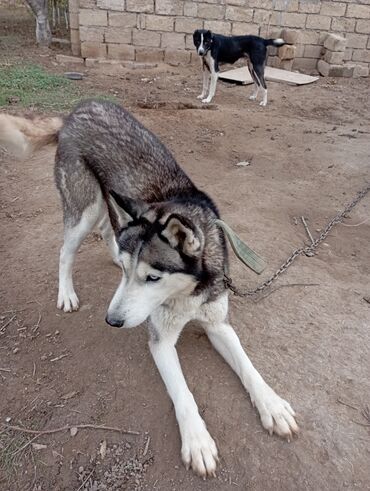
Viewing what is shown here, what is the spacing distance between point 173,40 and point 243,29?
5.51 feet

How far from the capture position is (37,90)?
7.55m

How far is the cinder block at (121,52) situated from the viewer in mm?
10031

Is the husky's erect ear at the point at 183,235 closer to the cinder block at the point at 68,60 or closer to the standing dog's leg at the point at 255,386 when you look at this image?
the standing dog's leg at the point at 255,386

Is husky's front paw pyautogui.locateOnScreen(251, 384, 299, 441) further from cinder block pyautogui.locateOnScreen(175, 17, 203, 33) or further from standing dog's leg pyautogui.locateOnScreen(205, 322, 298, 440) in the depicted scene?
cinder block pyautogui.locateOnScreen(175, 17, 203, 33)

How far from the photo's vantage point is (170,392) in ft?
7.50

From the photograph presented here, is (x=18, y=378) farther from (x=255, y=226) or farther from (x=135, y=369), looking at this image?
(x=255, y=226)

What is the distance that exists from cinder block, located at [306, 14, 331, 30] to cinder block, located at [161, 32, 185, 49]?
10.1ft

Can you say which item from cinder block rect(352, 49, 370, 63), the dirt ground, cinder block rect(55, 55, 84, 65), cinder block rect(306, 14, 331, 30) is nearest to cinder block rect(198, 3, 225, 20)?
cinder block rect(306, 14, 331, 30)

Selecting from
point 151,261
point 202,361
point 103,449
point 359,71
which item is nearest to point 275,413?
point 202,361

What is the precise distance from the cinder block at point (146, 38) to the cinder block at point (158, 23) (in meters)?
0.12

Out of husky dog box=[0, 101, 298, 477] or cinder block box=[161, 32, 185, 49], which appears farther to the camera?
cinder block box=[161, 32, 185, 49]

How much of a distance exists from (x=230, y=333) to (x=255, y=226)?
1.74 m

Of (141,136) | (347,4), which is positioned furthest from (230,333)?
(347,4)

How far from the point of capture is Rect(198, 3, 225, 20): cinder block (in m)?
9.86
